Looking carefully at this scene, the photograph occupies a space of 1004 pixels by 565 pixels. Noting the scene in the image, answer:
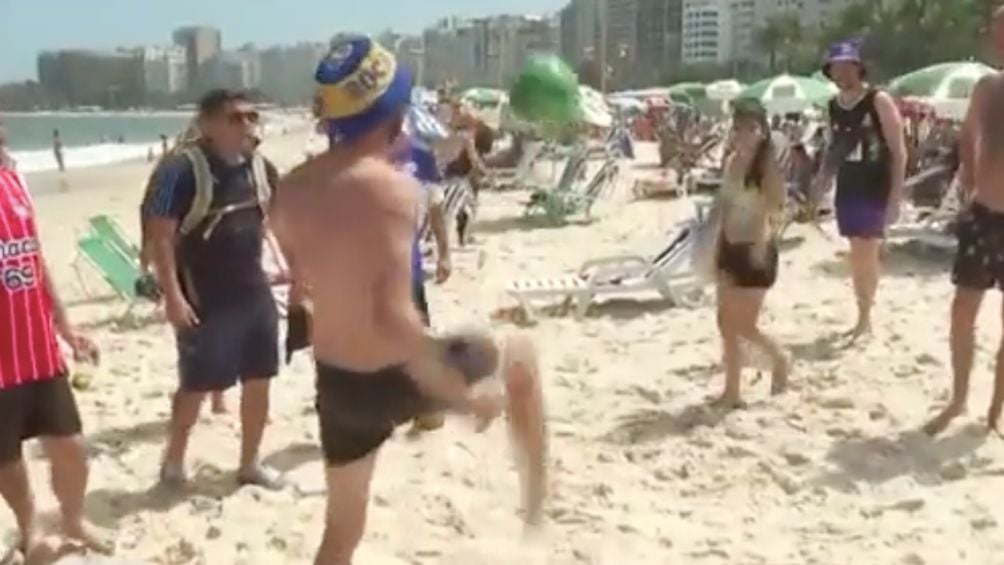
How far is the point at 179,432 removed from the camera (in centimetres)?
511

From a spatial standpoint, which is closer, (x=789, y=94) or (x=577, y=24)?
(x=789, y=94)

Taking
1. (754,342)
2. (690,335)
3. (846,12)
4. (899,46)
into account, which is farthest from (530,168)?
(846,12)

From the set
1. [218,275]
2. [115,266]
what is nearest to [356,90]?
[218,275]

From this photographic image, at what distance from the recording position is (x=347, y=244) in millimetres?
3273

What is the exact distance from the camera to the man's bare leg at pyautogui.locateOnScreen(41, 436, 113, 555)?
3998 mm

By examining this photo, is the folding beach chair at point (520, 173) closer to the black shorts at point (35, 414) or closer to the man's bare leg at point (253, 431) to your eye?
the man's bare leg at point (253, 431)

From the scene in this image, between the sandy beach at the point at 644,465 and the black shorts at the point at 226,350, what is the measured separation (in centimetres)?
43

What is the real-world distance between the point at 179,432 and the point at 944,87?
1819 centimetres

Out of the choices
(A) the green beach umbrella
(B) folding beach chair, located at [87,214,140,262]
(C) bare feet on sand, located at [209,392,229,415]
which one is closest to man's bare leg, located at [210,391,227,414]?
(C) bare feet on sand, located at [209,392,229,415]

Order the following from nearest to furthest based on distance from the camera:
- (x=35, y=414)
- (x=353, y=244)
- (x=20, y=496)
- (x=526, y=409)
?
1. (x=353, y=244)
2. (x=526, y=409)
3. (x=35, y=414)
4. (x=20, y=496)

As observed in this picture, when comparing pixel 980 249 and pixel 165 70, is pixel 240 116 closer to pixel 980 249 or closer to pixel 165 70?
pixel 980 249

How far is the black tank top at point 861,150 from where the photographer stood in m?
6.73

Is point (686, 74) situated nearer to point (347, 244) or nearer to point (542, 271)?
point (542, 271)

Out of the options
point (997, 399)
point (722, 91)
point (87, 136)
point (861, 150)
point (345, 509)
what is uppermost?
point (861, 150)
